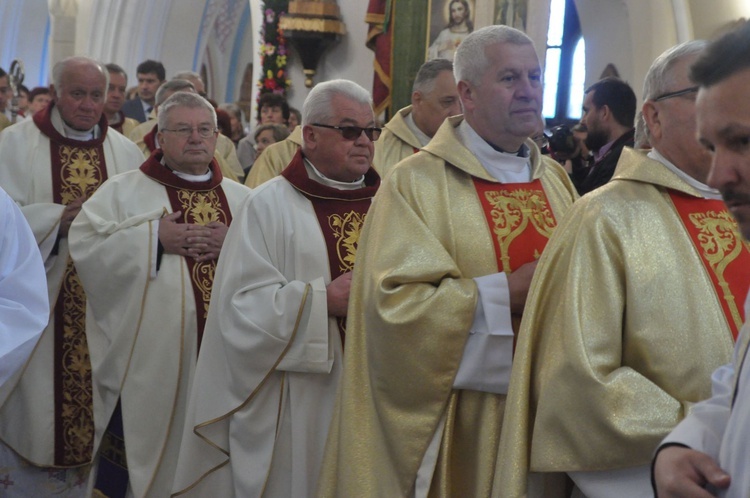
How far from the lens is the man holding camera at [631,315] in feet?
8.96

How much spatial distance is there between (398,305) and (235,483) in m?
1.28

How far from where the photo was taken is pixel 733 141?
1.99 metres

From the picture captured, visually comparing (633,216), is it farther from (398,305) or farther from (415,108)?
(415,108)

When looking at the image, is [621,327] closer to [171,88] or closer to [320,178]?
[320,178]

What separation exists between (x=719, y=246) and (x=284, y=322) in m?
1.67

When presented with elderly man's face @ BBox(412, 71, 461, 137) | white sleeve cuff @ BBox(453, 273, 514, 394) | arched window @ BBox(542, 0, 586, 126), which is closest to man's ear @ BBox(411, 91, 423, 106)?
elderly man's face @ BBox(412, 71, 461, 137)

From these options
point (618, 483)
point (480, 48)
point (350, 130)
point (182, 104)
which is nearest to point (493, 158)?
point (480, 48)

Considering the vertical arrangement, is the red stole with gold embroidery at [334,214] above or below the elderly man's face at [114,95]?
below

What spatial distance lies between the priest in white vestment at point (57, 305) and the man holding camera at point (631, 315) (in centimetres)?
334

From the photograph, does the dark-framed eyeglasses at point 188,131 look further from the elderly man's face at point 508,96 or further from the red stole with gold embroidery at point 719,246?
the red stole with gold embroidery at point 719,246

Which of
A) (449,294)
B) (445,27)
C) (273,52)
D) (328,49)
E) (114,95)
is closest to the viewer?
(449,294)

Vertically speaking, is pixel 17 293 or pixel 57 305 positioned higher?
pixel 17 293

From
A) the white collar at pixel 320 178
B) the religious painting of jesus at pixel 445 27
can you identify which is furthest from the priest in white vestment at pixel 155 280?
the religious painting of jesus at pixel 445 27

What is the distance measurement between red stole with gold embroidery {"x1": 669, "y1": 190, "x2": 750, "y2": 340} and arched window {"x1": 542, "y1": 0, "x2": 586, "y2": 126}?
15.0 meters
